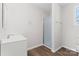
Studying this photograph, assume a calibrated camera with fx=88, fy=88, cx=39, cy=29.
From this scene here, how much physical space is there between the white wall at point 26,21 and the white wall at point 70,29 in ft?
0.87

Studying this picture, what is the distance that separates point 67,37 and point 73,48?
14cm

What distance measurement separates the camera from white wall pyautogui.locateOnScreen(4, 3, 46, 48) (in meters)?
0.96

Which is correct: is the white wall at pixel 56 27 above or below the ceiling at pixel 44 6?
below

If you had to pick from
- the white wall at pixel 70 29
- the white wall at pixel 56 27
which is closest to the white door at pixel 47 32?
the white wall at pixel 56 27

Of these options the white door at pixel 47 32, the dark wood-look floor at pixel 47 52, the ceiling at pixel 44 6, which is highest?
the ceiling at pixel 44 6

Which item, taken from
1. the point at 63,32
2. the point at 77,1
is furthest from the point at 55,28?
the point at 77,1

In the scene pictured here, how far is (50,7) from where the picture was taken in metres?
1.03

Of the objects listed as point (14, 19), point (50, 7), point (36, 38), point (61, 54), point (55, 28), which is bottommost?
point (61, 54)

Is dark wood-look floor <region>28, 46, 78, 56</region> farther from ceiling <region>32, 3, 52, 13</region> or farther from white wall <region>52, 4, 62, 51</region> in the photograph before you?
ceiling <region>32, 3, 52, 13</region>

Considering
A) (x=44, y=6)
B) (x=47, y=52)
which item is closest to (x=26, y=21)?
(x=44, y=6)

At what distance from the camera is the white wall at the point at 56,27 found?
1021 millimetres

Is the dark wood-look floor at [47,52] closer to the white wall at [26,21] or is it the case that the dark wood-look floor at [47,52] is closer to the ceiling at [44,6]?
the white wall at [26,21]

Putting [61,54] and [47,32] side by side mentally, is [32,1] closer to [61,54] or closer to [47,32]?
[47,32]

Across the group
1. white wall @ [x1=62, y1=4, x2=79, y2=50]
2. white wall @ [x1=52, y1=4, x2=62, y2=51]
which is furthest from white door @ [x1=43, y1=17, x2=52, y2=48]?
white wall @ [x1=62, y1=4, x2=79, y2=50]
